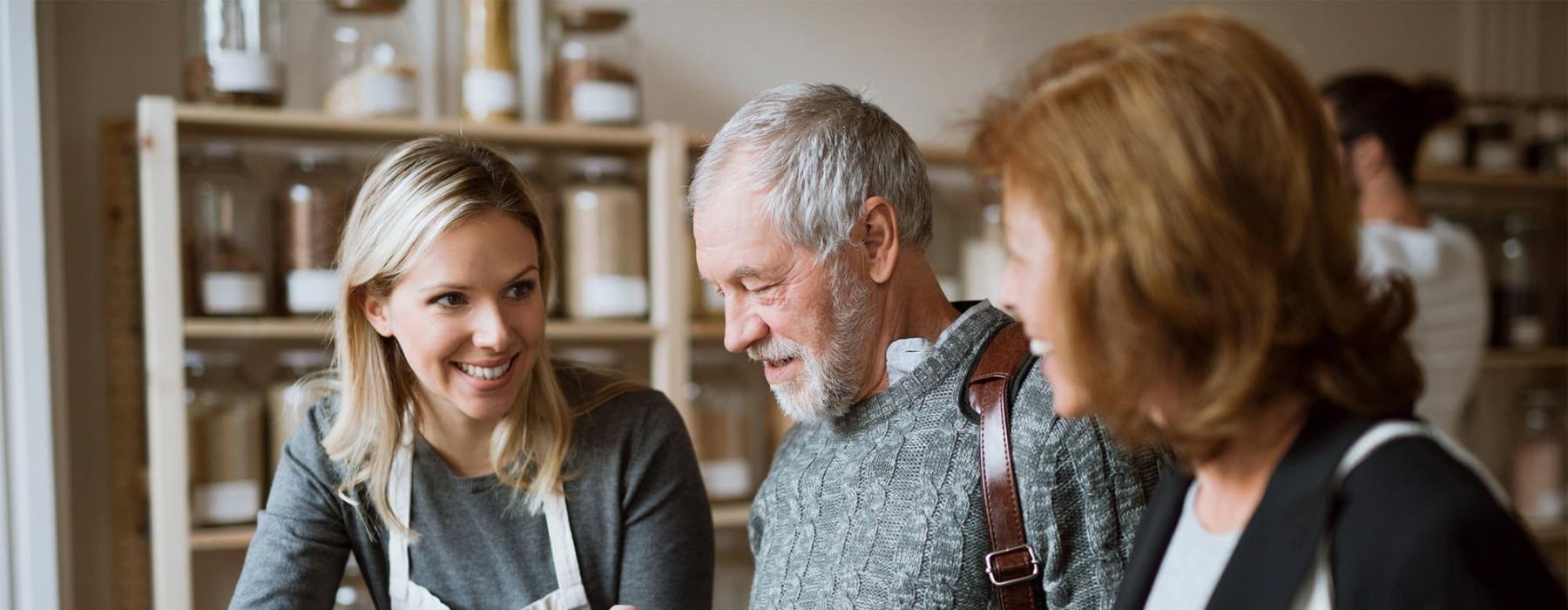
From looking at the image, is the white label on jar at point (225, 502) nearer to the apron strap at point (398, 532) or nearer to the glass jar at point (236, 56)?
the glass jar at point (236, 56)

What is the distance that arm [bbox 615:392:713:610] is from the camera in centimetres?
134

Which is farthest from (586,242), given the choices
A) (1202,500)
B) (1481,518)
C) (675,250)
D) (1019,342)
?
(1481,518)

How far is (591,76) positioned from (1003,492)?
1626mm

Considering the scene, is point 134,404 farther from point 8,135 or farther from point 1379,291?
point 1379,291

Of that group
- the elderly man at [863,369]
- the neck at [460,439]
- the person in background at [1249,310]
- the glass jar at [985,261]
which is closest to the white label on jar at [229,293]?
the neck at [460,439]

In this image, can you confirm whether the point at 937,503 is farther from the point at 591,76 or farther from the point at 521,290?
the point at 591,76

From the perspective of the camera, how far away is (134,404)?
221cm

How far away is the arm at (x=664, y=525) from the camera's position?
1336mm

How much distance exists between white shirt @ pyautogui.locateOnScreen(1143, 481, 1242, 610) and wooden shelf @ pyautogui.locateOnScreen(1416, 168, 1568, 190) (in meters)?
2.54

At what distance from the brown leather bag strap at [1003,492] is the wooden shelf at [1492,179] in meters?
2.37

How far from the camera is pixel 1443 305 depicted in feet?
6.50

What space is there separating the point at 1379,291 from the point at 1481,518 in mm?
156

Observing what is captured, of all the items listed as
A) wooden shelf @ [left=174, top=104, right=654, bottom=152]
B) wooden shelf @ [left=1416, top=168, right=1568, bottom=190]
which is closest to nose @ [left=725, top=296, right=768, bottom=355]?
wooden shelf @ [left=174, top=104, right=654, bottom=152]

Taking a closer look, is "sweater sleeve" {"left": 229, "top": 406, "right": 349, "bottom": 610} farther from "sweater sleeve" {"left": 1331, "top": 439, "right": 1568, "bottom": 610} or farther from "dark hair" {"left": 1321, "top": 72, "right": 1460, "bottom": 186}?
"dark hair" {"left": 1321, "top": 72, "right": 1460, "bottom": 186}
